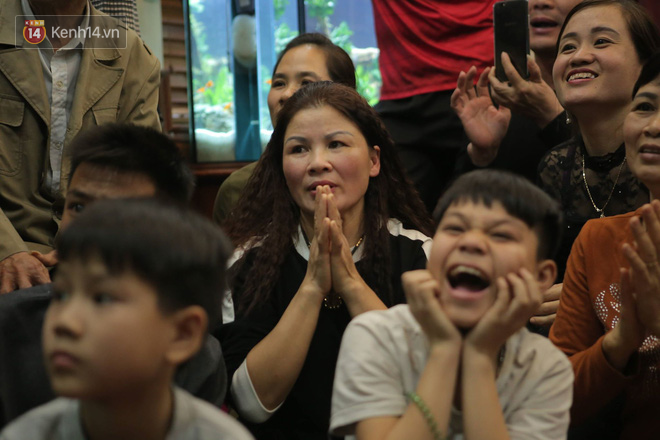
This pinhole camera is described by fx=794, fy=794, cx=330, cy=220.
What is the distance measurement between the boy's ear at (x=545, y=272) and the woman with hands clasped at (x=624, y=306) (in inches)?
7.1

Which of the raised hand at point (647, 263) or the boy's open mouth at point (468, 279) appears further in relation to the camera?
the raised hand at point (647, 263)

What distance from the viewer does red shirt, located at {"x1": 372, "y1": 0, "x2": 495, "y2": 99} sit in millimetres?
2762

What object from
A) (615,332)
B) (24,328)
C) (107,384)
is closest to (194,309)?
(107,384)

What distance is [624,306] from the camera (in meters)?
1.46

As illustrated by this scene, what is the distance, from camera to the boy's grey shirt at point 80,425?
1078 millimetres

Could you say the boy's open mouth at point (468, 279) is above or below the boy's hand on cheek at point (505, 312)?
above

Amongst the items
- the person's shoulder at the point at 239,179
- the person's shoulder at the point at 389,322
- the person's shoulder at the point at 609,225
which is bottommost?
the person's shoulder at the point at 389,322

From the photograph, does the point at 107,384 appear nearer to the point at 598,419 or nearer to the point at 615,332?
the point at 615,332

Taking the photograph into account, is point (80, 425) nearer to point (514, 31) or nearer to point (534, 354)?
point (534, 354)

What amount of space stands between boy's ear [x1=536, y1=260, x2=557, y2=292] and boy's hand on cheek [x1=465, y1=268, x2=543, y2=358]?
0.10 metres

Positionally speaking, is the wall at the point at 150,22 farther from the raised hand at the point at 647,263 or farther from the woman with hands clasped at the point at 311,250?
the raised hand at the point at 647,263

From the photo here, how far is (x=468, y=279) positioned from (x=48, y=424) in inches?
26.0

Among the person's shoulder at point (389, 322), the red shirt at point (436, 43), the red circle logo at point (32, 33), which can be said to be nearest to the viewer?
the person's shoulder at point (389, 322)

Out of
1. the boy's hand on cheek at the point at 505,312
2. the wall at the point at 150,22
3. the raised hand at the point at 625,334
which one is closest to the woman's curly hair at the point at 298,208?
the raised hand at the point at 625,334
